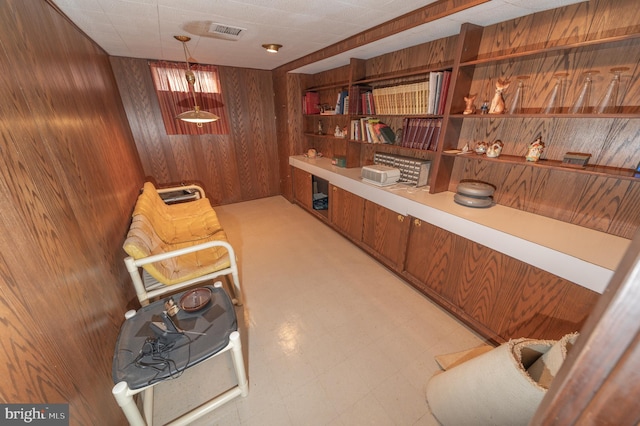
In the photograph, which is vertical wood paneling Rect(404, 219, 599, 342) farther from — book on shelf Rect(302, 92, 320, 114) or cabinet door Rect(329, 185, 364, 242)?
book on shelf Rect(302, 92, 320, 114)

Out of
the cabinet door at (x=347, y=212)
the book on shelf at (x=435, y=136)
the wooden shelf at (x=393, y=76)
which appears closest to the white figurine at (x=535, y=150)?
the book on shelf at (x=435, y=136)

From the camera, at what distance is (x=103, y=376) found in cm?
113

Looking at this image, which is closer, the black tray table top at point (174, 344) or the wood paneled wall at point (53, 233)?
the wood paneled wall at point (53, 233)

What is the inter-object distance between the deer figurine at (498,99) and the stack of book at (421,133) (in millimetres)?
376

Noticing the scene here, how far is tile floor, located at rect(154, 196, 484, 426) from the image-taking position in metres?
1.30

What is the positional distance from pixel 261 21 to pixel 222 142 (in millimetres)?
2336

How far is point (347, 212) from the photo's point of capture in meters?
2.86

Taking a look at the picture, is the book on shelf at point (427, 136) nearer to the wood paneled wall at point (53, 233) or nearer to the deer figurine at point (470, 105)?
the deer figurine at point (470, 105)

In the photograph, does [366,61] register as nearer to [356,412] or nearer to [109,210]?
[109,210]

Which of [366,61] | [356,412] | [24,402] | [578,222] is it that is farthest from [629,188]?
[24,402]

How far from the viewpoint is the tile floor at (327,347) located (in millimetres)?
1303

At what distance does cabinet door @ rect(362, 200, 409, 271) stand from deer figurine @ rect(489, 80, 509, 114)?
101cm

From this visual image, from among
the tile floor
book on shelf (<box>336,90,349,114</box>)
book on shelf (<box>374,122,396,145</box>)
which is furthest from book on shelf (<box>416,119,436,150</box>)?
the tile floor

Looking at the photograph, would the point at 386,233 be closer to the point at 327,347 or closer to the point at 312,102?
the point at 327,347
